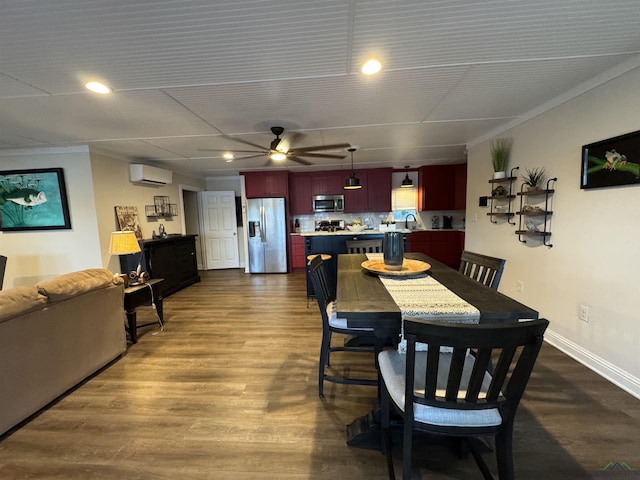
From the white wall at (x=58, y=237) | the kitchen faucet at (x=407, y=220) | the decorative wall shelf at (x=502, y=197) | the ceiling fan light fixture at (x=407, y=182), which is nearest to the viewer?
the decorative wall shelf at (x=502, y=197)

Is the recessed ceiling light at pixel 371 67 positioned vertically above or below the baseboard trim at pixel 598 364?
above

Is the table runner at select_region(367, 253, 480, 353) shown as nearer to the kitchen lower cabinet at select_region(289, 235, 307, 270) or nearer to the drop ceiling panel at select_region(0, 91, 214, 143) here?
the drop ceiling panel at select_region(0, 91, 214, 143)

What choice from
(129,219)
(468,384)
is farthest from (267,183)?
(468,384)

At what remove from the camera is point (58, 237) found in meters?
3.60

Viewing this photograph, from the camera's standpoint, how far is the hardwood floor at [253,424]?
1.34 m

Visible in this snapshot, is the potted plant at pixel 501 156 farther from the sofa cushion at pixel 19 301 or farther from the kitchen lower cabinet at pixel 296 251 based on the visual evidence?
the sofa cushion at pixel 19 301

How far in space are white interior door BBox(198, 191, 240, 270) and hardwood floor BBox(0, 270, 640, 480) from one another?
387 centimetres

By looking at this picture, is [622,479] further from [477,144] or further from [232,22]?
[477,144]

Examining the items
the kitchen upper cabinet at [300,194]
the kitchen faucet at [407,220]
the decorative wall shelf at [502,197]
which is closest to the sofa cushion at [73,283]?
the decorative wall shelf at [502,197]

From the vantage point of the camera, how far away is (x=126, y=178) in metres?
4.09

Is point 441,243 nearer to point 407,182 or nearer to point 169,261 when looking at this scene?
Answer: point 407,182

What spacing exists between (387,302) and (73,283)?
218 cm

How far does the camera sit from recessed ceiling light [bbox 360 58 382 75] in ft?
5.54

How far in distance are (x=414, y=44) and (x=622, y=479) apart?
7.87 feet
